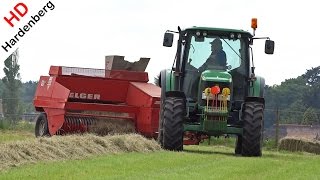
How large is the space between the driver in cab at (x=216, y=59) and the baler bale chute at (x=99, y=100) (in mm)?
2943

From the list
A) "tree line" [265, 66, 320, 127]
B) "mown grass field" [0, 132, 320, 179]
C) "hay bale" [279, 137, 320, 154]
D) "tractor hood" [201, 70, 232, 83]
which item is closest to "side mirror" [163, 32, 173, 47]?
"tractor hood" [201, 70, 232, 83]

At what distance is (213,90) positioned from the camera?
56.7 feet

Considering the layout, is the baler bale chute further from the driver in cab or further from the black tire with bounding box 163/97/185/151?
the black tire with bounding box 163/97/185/151

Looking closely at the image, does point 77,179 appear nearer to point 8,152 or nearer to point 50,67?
point 8,152

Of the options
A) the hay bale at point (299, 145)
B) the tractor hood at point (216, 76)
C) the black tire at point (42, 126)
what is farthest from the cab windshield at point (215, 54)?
the hay bale at point (299, 145)

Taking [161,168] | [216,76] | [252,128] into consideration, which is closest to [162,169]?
[161,168]

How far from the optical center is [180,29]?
60.7ft

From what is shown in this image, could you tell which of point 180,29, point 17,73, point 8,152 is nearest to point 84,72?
point 180,29

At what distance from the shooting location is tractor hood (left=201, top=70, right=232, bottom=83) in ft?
57.2

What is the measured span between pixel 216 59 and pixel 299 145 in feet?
25.5

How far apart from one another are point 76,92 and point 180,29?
4308 millimetres

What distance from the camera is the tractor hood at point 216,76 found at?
57.2 ft

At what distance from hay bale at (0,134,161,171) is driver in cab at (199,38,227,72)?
2197mm

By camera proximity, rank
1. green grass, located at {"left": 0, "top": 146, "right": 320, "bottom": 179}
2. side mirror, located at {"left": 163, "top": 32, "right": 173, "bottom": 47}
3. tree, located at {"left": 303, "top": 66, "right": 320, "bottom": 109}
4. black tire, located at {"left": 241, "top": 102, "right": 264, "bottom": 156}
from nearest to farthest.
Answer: green grass, located at {"left": 0, "top": 146, "right": 320, "bottom": 179} < black tire, located at {"left": 241, "top": 102, "right": 264, "bottom": 156} < side mirror, located at {"left": 163, "top": 32, "right": 173, "bottom": 47} < tree, located at {"left": 303, "top": 66, "right": 320, "bottom": 109}
